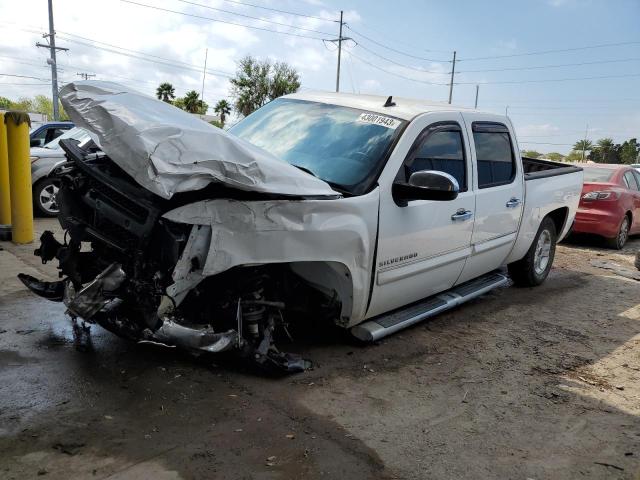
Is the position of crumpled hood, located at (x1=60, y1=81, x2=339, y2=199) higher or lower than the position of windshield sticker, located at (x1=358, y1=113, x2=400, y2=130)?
lower

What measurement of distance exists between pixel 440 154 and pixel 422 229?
713 mm

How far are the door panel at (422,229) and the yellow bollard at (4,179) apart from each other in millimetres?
5909

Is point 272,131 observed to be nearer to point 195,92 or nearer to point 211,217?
point 211,217

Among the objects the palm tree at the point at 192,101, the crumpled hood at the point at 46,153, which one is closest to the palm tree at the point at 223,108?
the palm tree at the point at 192,101

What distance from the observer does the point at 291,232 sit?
10.8 ft

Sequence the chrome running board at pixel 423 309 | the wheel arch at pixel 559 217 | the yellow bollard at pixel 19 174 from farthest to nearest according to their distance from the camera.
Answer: the yellow bollard at pixel 19 174 → the wheel arch at pixel 559 217 → the chrome running board at pixel 423 309

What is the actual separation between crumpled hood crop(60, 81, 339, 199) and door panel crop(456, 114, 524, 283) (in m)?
2.13

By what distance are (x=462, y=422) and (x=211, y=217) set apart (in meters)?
1.95

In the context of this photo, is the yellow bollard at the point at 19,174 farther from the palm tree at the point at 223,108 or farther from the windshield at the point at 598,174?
the palm tree at the point at 223,108

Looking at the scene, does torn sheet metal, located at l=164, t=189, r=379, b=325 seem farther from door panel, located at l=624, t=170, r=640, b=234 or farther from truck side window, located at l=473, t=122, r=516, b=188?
door panel, located at l=624, t=170, r=640, b=234

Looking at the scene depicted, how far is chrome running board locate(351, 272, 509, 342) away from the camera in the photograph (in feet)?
13.6

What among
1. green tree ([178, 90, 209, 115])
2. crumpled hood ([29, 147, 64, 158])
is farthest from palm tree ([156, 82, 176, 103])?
crumpled hood ([29, 147, 64, 158])

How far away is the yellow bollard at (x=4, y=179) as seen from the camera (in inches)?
295

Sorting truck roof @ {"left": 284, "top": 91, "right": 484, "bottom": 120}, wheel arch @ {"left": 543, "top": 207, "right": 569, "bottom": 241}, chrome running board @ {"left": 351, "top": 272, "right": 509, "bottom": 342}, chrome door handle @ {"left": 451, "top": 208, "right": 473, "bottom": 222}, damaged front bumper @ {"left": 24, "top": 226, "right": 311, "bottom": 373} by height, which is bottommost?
chrome running board @ {"left": 351, "top": 272, "right": 509, "bottom": 342}
